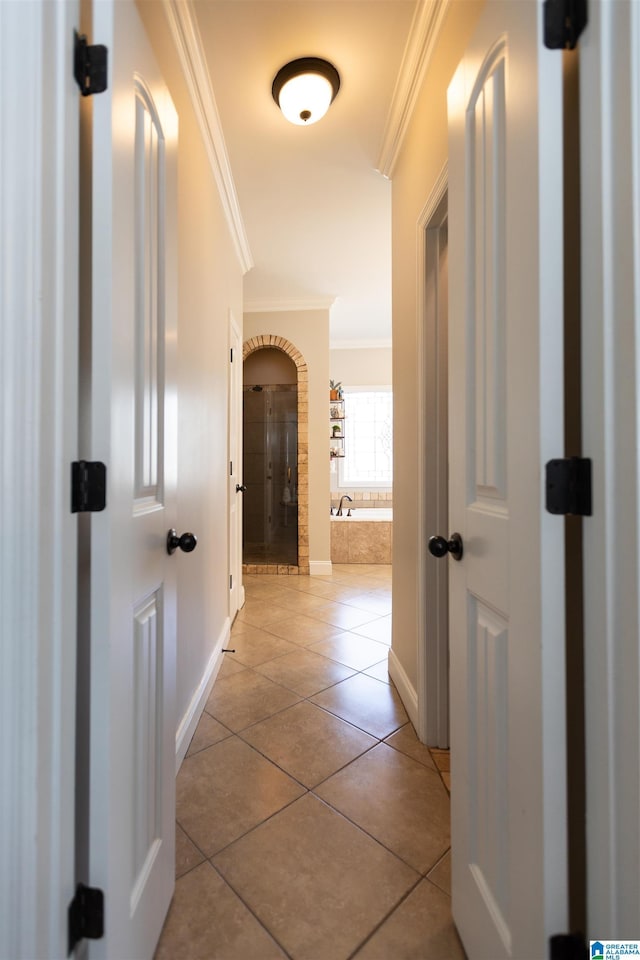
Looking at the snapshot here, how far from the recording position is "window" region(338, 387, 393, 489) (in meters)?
6.22

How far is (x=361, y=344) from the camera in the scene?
6117 millimetres

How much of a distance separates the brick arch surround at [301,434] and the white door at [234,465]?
125 centimetres

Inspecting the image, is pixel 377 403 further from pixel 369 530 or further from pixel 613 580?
pixel 613 580

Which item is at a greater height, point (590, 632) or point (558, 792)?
point (590, 632)

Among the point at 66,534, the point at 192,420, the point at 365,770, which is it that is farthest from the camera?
the point at 192,420

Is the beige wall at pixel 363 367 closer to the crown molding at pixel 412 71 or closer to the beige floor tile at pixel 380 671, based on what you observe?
the crown molding at pixel 412 71

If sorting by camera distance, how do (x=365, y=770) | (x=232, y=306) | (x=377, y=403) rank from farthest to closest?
1. (x=377, y=403)
2. (x=232, y=306)
3. (x=365, y=770)

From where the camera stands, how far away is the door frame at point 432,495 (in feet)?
5.61

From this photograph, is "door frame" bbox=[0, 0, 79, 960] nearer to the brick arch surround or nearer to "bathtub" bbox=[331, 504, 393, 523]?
the brick arch surround

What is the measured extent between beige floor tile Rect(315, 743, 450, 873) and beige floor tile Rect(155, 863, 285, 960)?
420mm

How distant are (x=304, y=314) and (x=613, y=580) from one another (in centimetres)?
443

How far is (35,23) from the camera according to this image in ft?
2.22

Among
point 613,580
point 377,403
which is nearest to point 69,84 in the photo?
point 613,580

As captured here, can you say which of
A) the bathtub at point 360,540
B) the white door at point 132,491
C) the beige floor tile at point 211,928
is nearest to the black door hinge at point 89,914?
the white door at point 132,491
